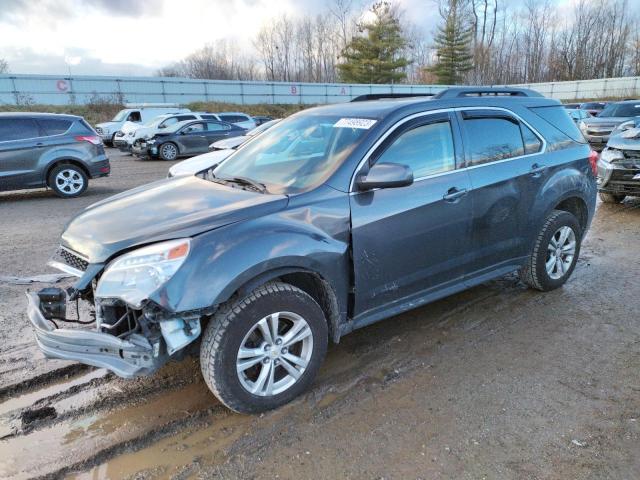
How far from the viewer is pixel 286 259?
283cm

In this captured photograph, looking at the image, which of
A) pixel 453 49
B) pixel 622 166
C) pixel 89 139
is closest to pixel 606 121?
pixel 622 166

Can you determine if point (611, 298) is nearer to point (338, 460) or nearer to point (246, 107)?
point (338, 460)

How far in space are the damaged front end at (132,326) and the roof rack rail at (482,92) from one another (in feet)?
8.26

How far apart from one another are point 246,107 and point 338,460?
125 feet

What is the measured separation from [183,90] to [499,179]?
36295 mm

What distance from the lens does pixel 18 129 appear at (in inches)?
381

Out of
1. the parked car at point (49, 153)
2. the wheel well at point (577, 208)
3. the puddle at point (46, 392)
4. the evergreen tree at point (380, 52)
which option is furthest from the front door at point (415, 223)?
the evergreen tree at point (380, 52)

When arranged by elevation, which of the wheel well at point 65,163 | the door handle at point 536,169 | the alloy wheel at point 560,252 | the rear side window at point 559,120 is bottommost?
the alloy wheel at point 560,252

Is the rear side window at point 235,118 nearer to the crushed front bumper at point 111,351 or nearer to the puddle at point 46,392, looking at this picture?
the puddle at point 46,392

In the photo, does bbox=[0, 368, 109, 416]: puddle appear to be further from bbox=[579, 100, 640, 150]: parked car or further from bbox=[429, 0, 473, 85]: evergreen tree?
bbox=[429, 0, 473, 85]: evergreen tree

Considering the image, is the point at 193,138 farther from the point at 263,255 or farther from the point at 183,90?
the point at 183,90

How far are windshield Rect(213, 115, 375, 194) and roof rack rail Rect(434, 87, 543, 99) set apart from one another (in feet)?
2.95

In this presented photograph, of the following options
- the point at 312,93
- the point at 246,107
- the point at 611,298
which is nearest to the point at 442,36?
the point at 312,93

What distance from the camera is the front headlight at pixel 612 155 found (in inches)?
321
